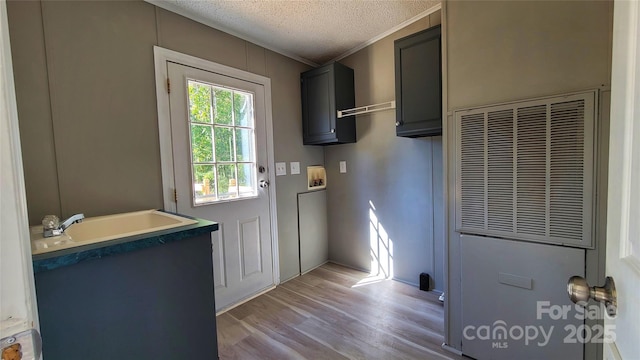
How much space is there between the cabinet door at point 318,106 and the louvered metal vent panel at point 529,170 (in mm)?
1390

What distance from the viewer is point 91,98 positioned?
5.39ft

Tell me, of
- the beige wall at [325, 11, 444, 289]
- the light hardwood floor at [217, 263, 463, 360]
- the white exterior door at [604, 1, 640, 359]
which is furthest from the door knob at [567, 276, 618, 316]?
the beige wall at [325, 11, 444, 289]

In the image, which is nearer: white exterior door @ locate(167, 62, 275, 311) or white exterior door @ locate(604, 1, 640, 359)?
white exterior door @ locate(604, 1, 640, 359)

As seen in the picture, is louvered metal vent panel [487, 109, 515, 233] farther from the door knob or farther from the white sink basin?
the white sink basin


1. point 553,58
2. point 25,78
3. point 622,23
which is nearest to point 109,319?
point 25,78

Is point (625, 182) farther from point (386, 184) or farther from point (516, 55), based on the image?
point (386, 184)

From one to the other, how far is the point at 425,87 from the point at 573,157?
3.60ft

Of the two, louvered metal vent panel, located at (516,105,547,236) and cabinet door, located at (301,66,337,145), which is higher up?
cabinet door, located at (301,66,337,145)

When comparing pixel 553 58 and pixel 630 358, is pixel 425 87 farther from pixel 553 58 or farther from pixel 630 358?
pixel 630 358

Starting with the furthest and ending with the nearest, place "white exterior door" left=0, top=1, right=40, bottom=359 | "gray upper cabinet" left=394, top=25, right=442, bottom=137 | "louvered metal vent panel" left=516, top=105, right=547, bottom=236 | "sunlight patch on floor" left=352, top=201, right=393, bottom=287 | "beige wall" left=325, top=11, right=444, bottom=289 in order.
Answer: "sunlight patch on floor" left=352, top=201, right=393, bottom=287, "beige wall" left=325, top=11, right=444, bottom=289, "gray upper cabinet" left=394, top=25, right=442, bottom=137, "louvered metal vent panel" left=516, top=105, right=547, bottom=236, "white exterior door" left=0, top=1, right=40, bottom=359

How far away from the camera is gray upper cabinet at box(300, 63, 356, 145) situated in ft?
8.92

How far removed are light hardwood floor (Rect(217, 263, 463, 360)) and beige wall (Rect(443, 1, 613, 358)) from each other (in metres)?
0.35

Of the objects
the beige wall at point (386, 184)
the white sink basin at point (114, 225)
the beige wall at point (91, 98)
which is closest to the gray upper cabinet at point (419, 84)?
the beige wall at point (386, 184)

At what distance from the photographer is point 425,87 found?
6.91ft
